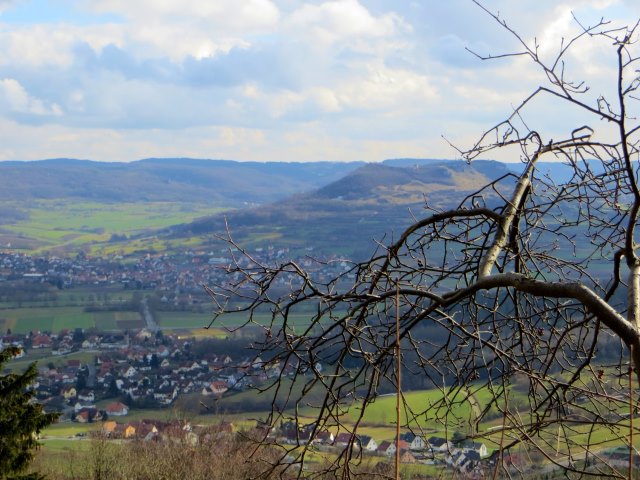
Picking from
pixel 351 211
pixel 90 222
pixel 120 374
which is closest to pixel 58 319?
pixel 120 374

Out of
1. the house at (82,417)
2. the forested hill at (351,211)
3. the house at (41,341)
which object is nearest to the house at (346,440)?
the house at (82,417)

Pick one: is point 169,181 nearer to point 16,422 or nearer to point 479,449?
point 16,422

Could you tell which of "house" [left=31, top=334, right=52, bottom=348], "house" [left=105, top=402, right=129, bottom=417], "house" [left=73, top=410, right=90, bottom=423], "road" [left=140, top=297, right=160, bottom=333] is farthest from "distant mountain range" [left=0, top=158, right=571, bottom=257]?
"house" [left=31, top=334, right=52, bottom=348]

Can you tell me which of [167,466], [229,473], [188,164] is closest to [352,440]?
[229,473]

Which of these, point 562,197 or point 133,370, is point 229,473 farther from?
point 133,370

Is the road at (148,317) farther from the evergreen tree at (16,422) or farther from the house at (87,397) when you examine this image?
the evergreen tree at (16,422)

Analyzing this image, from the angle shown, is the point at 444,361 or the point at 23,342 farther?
the point at 23,342
